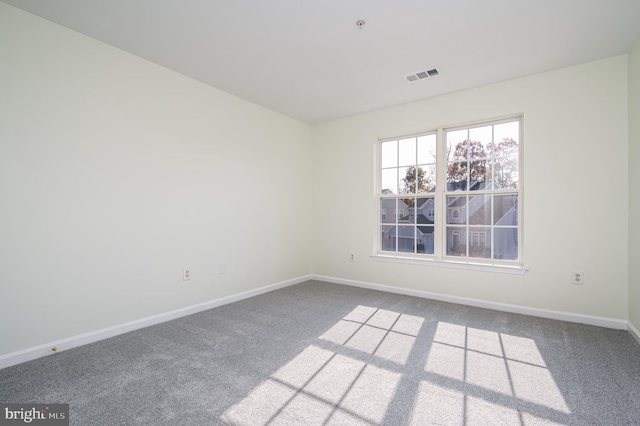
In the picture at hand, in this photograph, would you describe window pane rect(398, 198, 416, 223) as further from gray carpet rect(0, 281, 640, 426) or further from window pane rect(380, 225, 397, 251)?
gray carpet rect(0, 281, 640, 426)

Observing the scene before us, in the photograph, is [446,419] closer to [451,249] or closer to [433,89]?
[451,249]

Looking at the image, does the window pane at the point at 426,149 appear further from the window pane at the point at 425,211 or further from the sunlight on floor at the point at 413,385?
the sunlight on floor at the point at 413,385

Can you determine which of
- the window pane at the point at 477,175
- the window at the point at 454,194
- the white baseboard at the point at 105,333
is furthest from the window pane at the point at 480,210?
the white baseboard at the point at 105,333

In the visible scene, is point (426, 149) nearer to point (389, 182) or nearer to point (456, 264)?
point (389, 182)

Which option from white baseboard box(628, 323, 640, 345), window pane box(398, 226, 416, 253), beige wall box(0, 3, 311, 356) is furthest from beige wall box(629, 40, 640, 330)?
beige wall box(0, 3, 311, 356)

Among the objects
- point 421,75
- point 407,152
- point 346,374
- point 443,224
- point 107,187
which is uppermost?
point 421,75

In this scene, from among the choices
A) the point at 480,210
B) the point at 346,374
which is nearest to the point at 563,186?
the point at 480,210

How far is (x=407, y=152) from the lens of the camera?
4266 millimetres

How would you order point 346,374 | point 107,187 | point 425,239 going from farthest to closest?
point 425,239, point 107,187, point 346,374

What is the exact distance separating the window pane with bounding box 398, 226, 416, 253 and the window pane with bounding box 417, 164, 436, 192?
0.57 metres

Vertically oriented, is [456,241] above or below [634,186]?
below

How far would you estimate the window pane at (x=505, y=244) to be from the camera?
11.3 feet

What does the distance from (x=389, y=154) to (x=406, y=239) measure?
1.28 metres

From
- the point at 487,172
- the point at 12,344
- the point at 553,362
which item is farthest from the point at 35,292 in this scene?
the point at 487,172
